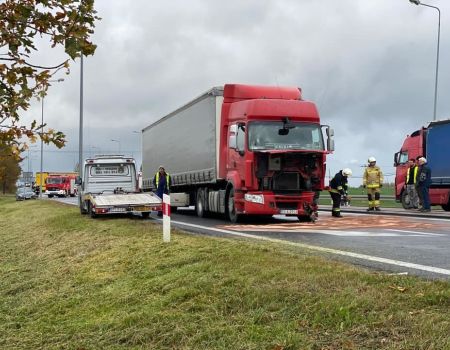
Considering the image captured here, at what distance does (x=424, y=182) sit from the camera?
20078 mm

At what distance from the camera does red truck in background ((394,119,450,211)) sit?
21625 millimetres

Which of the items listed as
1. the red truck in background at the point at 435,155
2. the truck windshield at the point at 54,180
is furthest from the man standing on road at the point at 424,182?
the truck windshield at the point at 54,180

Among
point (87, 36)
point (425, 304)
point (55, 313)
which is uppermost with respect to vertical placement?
point (87, 36)

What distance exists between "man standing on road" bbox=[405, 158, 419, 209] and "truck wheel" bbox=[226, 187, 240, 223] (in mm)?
7313

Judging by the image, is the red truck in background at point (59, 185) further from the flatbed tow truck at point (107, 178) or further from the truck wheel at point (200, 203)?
the truck wheel at point (200, 203)

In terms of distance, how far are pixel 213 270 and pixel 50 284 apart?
126 inches

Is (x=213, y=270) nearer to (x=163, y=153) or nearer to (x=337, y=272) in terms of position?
(x=337, y=272)

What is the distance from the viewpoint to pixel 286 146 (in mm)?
15305

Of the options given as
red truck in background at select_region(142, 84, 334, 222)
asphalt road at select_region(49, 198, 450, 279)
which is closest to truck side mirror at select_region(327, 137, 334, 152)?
red truck in background at select_region(142, 84, 334, 222)

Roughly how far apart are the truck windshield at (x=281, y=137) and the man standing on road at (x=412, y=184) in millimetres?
6357

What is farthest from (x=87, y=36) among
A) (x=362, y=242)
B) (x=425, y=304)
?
(x=362, y=242)

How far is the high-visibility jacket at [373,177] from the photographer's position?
69.6ft

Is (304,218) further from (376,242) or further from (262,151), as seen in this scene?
(376,242)

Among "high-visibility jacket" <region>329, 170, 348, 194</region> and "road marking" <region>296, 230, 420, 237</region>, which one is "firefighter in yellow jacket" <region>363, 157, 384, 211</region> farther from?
"road marking" <region>296, 230, 420, 237</region>
